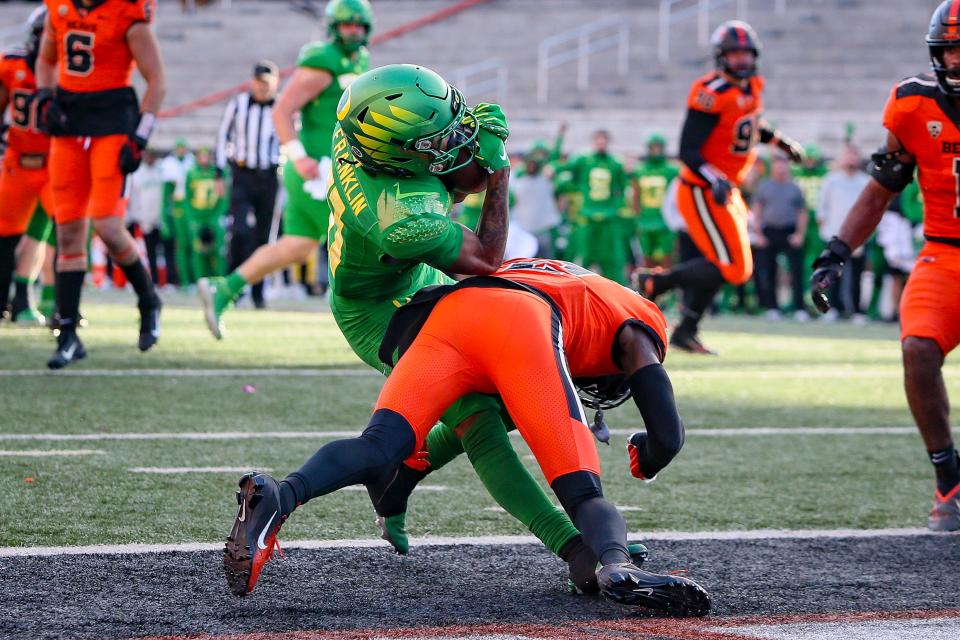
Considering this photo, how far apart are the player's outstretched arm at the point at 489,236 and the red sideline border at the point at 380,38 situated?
69.7 feet

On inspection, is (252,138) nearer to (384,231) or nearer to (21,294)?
(21,294)

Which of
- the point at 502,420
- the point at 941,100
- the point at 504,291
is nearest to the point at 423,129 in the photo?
the point at 504,291

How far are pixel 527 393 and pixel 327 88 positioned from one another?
5.61 m

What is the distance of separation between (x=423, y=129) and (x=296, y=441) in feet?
7.64

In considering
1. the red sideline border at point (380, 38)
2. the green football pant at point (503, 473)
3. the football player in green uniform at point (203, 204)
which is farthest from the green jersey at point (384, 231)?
the red sideline border at point (380, 38)

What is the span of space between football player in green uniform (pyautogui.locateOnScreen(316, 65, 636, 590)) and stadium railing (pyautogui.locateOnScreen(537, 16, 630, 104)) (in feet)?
69.9

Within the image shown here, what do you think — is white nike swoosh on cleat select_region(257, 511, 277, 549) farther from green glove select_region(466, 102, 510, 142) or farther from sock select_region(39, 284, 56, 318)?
sock select_region(39, 284, 56, 318)

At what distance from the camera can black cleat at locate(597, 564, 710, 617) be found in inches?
118

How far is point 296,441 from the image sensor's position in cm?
553

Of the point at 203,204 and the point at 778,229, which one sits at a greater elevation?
the point at 778,229

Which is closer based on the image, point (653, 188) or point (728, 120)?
point (728, 120)

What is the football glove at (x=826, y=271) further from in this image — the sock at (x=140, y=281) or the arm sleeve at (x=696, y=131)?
the arm sleeve at (x=696, y=131)

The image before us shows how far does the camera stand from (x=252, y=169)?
1370cm

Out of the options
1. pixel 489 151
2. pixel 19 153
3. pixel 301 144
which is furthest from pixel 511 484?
pixel 19 153
